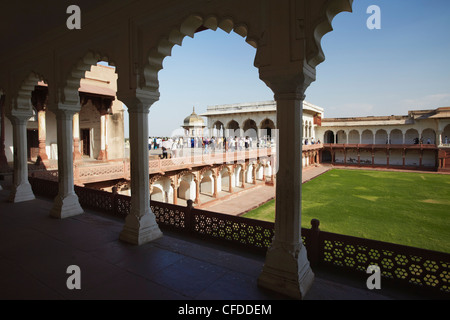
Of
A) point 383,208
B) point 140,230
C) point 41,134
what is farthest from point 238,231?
point 383,208

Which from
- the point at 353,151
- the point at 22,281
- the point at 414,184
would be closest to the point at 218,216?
the point at 22,281

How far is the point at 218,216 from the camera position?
4.26 meters

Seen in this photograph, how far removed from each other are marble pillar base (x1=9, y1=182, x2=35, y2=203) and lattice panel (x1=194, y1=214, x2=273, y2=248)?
524 centimetres

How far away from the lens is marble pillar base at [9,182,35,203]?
6933 mm

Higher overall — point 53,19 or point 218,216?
point 53,19

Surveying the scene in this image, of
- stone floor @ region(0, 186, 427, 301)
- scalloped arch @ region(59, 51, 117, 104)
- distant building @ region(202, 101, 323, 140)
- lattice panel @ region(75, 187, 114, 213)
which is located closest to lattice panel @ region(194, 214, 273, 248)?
stone floor @ region(0, 186, 427, 301)

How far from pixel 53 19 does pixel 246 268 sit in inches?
199

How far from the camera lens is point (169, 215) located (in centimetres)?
494

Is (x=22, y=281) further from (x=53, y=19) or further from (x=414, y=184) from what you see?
(x=414, y=184)

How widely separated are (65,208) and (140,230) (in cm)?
237

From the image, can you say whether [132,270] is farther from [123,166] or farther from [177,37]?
[123,166]

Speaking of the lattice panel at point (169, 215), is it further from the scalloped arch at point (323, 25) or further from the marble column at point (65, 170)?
the scalloped arch at point (323, 25)
